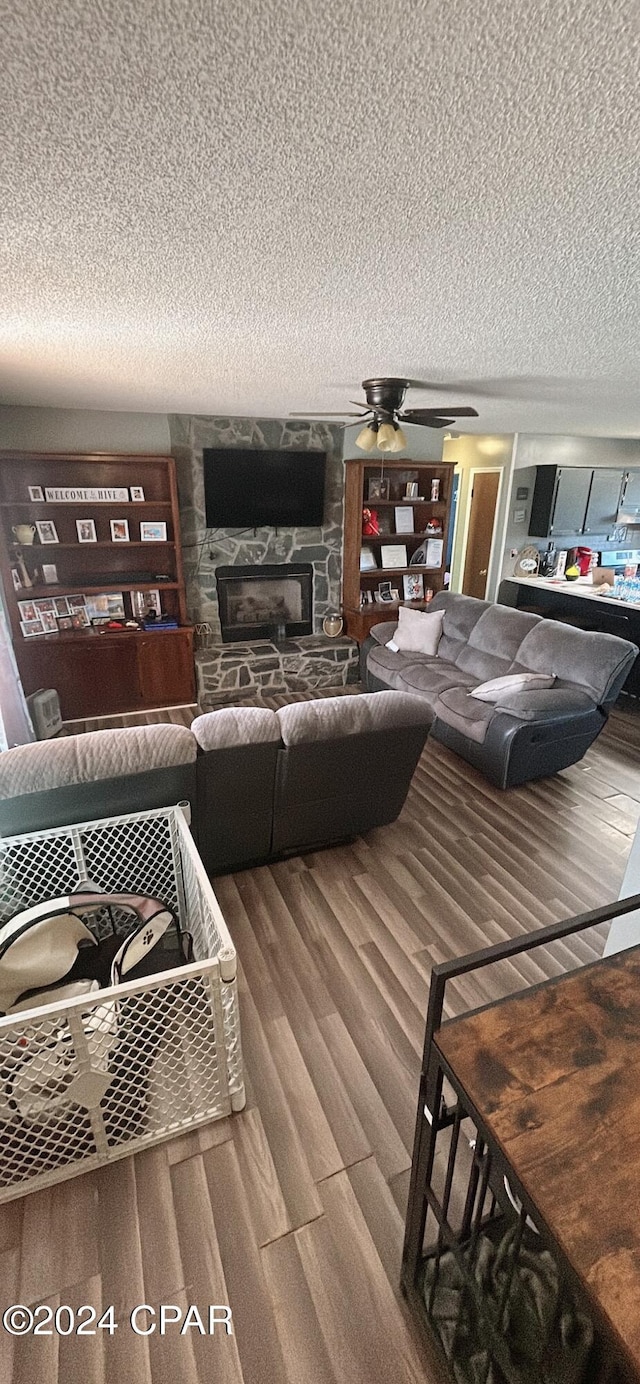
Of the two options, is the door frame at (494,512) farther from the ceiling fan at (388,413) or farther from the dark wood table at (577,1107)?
the dark wood table at (577,1107)

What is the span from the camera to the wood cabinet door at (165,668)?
462 centimetres

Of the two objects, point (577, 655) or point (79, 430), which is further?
point (79, 430)

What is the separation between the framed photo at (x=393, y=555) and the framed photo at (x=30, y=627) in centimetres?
319

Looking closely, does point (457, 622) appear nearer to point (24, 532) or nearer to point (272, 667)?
point (272, 667)

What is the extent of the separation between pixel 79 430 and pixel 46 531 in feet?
2.76

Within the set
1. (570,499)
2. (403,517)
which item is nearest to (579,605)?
(570,499)

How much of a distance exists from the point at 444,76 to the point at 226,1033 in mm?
2015

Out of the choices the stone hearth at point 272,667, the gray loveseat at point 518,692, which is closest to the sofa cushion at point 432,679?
the gray loveseat at point 518,692

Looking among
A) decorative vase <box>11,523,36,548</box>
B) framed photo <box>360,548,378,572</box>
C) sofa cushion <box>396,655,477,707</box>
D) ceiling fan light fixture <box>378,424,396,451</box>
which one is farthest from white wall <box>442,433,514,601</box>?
decorative vase <box>11,523,36,548</box>

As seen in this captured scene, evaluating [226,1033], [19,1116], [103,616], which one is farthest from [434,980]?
[103,616]

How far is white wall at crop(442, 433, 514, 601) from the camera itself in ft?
20.2

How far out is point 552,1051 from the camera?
87cm

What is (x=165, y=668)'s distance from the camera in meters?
4.72

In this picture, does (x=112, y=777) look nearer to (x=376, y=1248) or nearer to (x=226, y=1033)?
(x=226, y=1033)
